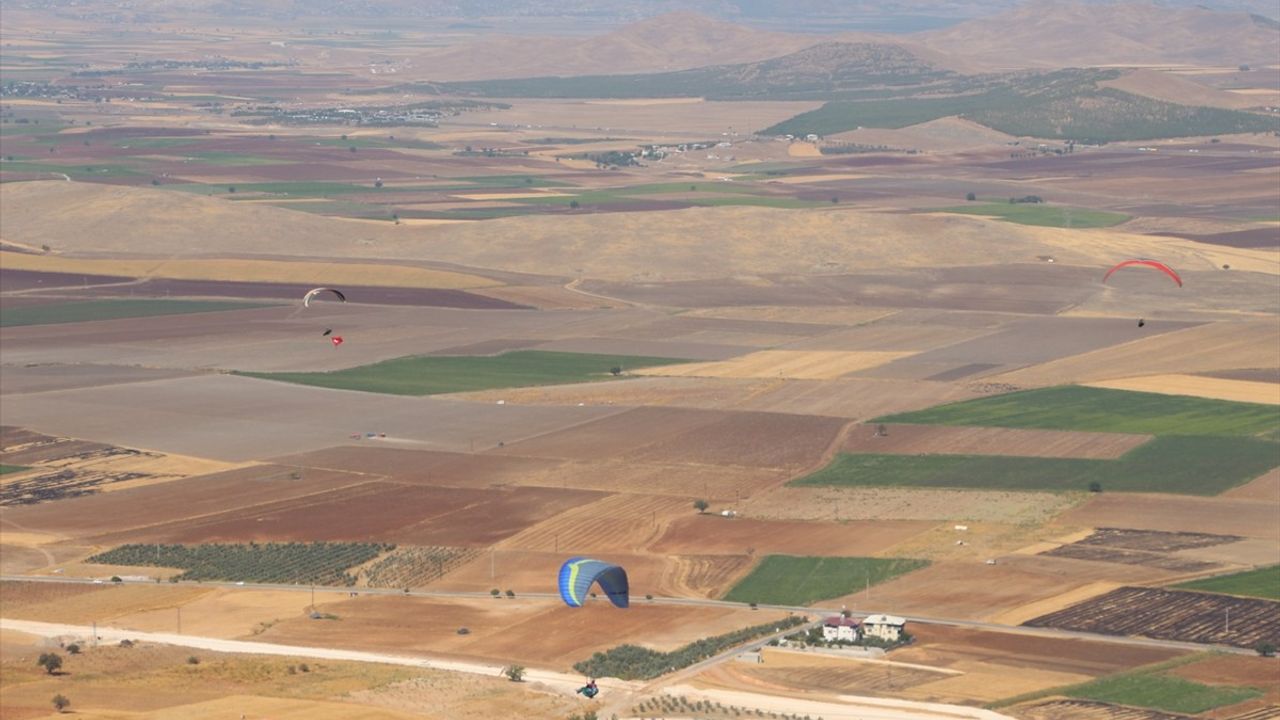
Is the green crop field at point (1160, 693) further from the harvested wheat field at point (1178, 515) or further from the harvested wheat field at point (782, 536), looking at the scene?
the harvested wheat field at point (1178, 515)

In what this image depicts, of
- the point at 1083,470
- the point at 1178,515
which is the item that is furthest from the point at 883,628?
the point at 1083,470

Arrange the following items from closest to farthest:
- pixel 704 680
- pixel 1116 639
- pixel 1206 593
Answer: pixel 704 680 < pixel 1116 639 < pixel 1206 593

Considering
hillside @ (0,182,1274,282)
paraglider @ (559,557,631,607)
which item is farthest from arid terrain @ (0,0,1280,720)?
paraglider @ (559,557,631,607)

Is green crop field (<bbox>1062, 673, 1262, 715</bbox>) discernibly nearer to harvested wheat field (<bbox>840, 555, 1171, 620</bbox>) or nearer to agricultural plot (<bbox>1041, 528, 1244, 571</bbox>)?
harvested wheat field (<bbox>840, 555, 1171, 620</bbox>)

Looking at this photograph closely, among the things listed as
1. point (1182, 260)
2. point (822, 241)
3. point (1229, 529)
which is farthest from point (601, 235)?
point (1229, 529)

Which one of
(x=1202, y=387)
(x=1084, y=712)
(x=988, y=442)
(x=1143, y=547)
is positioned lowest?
(x=1143, y=547)

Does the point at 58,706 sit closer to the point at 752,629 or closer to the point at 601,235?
→ the point at 752,629

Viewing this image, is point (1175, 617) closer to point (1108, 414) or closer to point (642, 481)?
point (642, 481)
